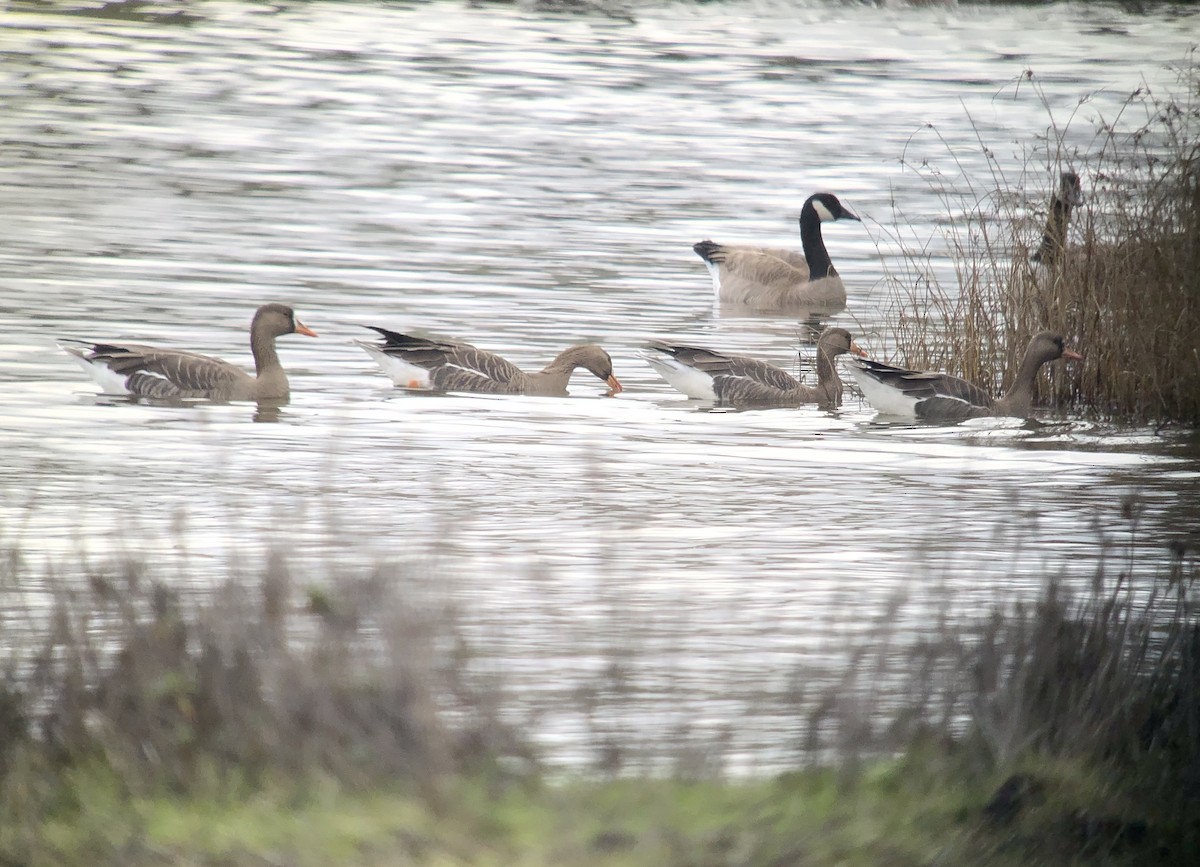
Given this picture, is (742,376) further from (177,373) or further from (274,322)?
(177,373)

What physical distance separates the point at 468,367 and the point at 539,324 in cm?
360

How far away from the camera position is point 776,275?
2294 centimetres

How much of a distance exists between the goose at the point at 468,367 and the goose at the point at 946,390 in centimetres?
219

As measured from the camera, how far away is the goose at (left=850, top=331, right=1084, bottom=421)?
49.9 feet

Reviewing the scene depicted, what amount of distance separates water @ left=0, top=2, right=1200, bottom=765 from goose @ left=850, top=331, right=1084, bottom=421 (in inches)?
10.2

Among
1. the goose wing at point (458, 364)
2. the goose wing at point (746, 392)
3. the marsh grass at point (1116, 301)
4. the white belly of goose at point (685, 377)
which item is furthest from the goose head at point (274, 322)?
the marsh grass at point (1116, 301)

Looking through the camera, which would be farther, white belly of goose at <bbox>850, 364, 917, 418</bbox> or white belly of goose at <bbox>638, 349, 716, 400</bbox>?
white belly of goose at <bbox>638, 349, 716, 400</bbox>

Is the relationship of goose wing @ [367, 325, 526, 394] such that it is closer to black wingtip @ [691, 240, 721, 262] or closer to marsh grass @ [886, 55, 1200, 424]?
marsh grass @ [886, 55, 1200, 424]

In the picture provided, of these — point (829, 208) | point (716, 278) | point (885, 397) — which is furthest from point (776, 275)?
point (885, 397)

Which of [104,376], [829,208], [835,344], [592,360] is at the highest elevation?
[829,208]

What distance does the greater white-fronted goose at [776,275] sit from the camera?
73.6 ft

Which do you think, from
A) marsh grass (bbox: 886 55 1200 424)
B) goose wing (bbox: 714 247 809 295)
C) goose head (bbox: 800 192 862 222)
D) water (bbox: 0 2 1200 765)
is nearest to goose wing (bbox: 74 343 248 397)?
water (bbox: 0 2 1200 765)

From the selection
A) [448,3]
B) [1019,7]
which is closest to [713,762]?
[448,3]

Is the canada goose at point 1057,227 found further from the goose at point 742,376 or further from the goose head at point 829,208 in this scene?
the goose head at point 829,208
